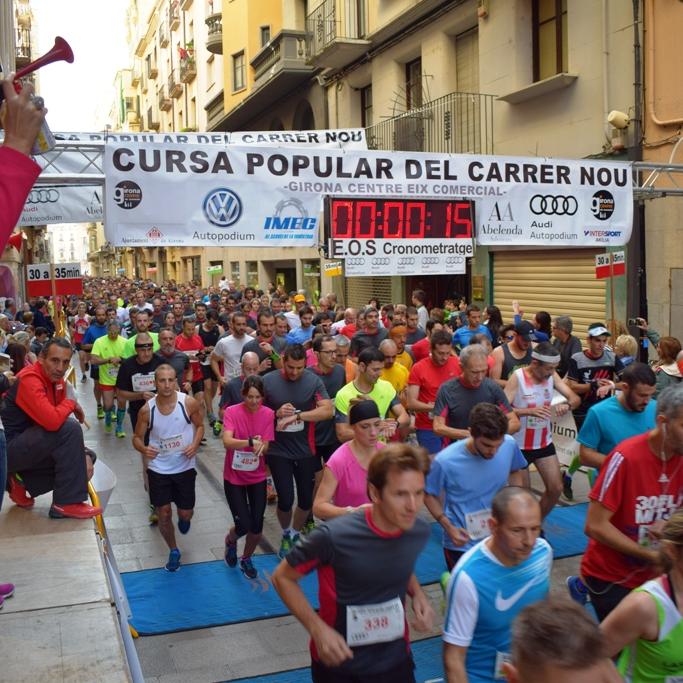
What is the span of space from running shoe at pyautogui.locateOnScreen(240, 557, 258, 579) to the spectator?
1619 mm

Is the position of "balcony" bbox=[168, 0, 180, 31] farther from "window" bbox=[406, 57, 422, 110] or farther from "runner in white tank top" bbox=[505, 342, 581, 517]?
"runner in white tank top" bbox=[505, 342, 581, 517]

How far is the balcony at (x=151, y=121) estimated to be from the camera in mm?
62481

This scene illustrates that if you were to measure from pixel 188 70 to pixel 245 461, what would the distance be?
4413 centimetres

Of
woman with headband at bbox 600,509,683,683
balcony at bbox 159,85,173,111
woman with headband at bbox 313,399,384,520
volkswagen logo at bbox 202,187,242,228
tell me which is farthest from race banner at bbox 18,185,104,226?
balcony at bbox 159,85,173,111

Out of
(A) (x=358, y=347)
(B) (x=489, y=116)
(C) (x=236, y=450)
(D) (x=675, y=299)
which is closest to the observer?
(C) (x=236, y=450)

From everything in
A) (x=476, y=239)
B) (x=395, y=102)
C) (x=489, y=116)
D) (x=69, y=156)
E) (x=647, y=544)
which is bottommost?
(x=647, y=544)

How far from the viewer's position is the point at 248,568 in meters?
6.84

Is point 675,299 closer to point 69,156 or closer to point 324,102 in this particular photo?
point 69,156

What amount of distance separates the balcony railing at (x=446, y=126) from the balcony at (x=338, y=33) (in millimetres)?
2661

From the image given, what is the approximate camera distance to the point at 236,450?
6.74m

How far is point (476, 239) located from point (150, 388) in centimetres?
471

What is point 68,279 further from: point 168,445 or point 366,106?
point 366,106

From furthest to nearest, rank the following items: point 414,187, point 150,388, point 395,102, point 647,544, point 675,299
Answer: point 395,102, point 675,299, point 414,187, point 150,388, point 647,544

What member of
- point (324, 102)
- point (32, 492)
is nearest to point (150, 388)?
point (32, 492)
